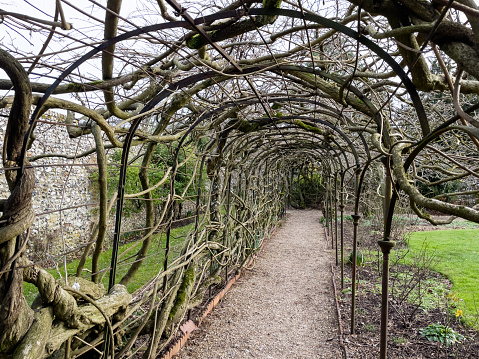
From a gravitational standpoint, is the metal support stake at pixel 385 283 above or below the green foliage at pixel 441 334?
above

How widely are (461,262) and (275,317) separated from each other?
4.57 meters

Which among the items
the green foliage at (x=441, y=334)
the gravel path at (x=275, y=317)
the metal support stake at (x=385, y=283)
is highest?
the metal support stake at (x=385, y=283)

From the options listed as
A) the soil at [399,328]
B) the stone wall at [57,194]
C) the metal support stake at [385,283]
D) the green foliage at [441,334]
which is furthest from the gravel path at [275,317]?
the stone wall at [57,194]

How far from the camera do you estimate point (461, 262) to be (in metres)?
6.25

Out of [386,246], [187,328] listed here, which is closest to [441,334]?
[386,246]

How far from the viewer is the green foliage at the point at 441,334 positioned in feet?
10.3

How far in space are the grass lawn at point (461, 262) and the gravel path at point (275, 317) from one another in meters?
1.73

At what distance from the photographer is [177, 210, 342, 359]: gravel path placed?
10.9 ft

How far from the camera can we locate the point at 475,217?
97 cm

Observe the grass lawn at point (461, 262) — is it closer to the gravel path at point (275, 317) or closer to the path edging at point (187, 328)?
the gravel path at point (275, 317)

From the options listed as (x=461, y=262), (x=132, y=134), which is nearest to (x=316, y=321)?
(x=132, y=134)

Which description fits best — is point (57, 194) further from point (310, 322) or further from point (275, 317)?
point (310, 322)

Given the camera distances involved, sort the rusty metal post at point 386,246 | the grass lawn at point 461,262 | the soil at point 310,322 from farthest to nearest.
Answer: the grass lawn at point 461,262 → the soil at point 310,322 → the rusty metal post at point 386,246

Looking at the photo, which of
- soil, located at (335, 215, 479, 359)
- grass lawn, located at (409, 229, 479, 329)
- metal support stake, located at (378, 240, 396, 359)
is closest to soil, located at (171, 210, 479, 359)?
soil, located at (335, 215, 479, 359)
